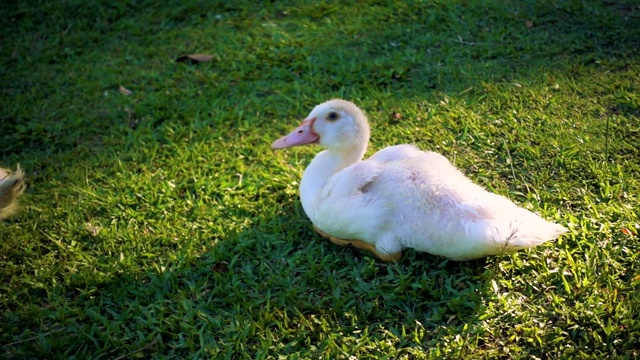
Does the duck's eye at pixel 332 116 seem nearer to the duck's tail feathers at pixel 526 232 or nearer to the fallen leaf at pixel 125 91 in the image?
the duck's tail feathers at pixel 526 232

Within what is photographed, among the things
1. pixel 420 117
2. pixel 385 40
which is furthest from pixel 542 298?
pixel 385 40

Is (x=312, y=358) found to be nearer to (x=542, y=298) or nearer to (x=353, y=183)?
(x=353, y=183)

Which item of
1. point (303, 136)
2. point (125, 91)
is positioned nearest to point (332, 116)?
point (303, 136)

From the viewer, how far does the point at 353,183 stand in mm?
3240

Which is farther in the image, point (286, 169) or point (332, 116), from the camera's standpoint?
point (286, 169)

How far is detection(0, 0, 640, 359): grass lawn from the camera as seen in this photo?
2973mm

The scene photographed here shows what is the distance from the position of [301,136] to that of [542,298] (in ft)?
5.15

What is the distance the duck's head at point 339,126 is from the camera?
350 centimetres

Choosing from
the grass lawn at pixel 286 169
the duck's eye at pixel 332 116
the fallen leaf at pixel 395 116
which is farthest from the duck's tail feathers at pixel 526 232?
the fallen leaf at pixel 395 116

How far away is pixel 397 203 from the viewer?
10.2 feet

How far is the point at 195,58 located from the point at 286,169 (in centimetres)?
192

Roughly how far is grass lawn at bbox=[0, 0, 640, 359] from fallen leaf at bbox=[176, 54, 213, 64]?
0.08 meters

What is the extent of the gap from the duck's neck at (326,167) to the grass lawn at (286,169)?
26cm

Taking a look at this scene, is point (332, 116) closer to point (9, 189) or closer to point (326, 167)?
point (326, 167)
